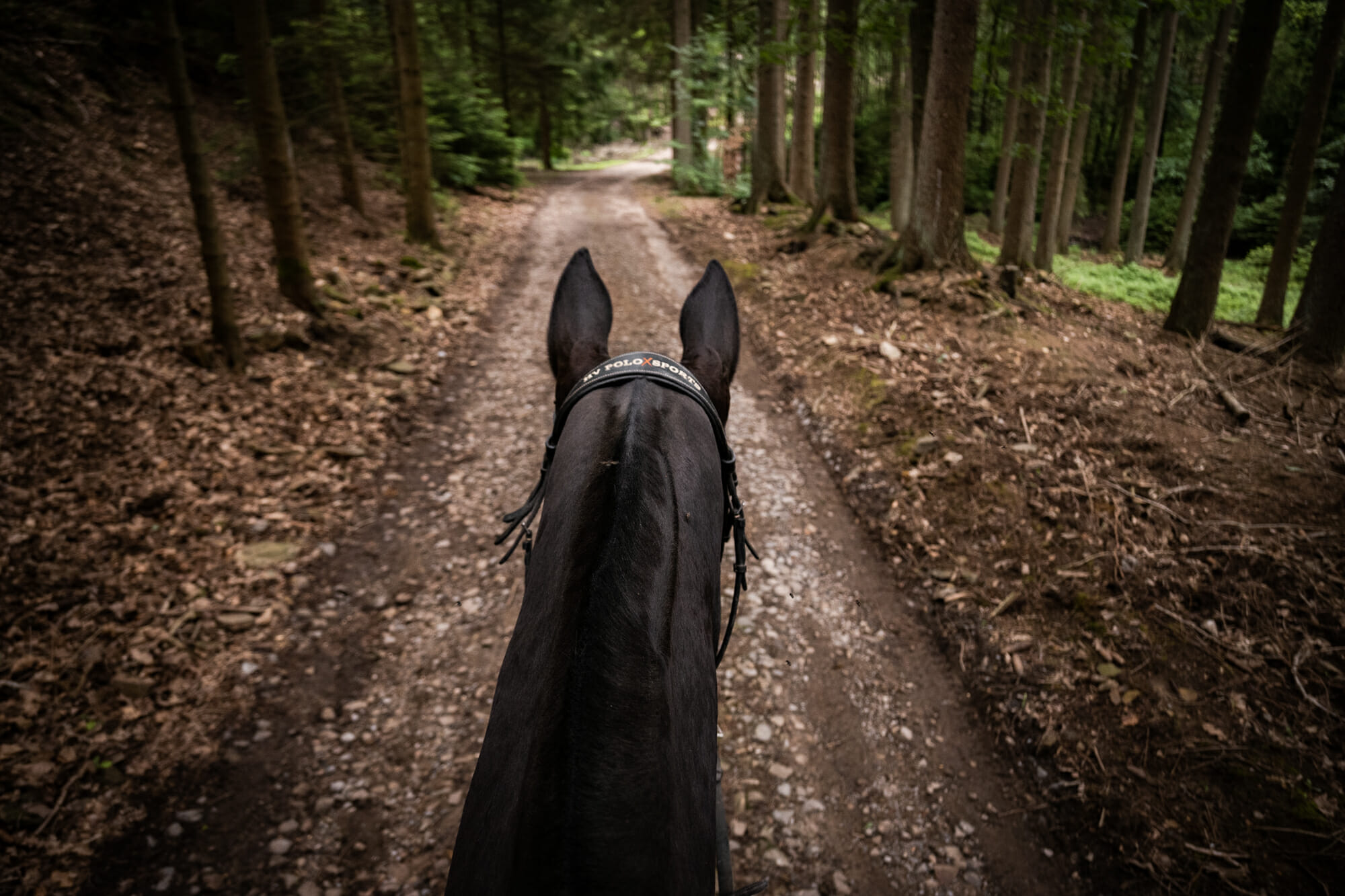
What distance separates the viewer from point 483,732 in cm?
351

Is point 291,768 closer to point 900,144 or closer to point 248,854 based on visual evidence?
point 248,854

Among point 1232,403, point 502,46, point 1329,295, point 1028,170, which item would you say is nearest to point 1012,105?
point 1028,170

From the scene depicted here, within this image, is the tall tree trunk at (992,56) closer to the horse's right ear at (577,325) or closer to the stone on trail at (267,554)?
the horse's right ear at (577,325)

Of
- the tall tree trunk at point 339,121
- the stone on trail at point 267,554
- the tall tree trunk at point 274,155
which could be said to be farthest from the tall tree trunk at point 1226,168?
the tall tree trunk at point 339,121

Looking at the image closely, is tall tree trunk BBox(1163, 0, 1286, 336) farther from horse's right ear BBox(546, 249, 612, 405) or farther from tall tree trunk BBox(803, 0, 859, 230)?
horse's right ear BBox(546, 249, 612, 405)

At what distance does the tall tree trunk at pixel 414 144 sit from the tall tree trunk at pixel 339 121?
0.94 metres

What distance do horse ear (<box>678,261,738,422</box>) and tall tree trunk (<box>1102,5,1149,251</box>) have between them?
20.9 metres

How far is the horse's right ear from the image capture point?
1.99 metres

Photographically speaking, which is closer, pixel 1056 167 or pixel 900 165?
pixel 1056 167

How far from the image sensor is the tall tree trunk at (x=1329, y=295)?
592 cm

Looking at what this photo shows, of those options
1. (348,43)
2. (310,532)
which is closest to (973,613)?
(310,532)

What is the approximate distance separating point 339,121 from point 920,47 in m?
10.3

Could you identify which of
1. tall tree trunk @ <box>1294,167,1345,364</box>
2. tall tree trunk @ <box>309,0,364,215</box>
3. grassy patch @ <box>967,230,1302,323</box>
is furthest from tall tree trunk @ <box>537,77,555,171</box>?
tall tree trunk @ <box>1294,167,1345,364</box>

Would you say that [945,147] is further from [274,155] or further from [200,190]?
[200,190]
